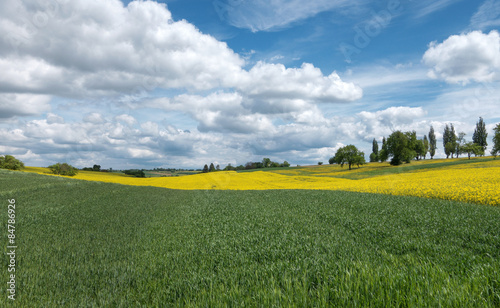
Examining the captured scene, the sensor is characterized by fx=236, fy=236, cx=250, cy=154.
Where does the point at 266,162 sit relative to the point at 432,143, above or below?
below

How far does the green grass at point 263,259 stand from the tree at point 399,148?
75350 mm

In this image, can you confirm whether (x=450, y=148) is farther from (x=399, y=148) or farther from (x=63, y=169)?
(x=63, y=169)

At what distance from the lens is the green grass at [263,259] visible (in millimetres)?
4316

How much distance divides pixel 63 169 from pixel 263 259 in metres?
73.5

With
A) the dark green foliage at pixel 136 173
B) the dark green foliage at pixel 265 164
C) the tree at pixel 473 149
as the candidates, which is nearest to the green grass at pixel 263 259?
the dark green foliage at pixel 136 173

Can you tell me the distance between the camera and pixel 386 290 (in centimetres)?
411

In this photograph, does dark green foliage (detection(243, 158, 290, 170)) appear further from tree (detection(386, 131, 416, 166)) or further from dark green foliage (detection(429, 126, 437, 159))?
dark green foliage (detection(429, 126, 437, 159))

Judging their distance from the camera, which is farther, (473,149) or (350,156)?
(473,149)

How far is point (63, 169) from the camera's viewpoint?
6141 centimetres

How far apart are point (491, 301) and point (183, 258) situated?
22.1 ft

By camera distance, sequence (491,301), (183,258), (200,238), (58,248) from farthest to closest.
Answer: (200,238) → (58,248) → (183,258) → (491,301)

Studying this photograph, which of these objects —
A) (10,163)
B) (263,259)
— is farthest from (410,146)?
(10,163)

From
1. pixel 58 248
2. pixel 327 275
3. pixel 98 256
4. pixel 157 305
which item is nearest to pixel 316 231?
pixel 327 275

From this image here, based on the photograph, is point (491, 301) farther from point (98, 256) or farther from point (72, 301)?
point (98, 256)
